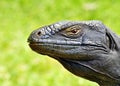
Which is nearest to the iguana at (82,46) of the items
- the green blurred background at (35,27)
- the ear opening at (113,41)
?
the ear opening at (113,41)

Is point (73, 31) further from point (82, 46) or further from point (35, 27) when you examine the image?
point (35, 27)

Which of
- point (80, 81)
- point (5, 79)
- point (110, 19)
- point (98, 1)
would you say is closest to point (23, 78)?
point (5, 79)

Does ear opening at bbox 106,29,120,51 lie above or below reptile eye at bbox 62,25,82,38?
below

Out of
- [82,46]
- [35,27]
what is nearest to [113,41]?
[82,46]

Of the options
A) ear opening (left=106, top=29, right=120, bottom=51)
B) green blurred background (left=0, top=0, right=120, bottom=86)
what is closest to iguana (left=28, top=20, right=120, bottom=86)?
ear opening (left=106, top=29, right=120, bottom=51)

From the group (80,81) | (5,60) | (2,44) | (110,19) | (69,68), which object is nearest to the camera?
(69,68)

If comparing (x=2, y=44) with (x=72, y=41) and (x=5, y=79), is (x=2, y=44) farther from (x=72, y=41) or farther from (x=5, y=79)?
(x=72, y=41)

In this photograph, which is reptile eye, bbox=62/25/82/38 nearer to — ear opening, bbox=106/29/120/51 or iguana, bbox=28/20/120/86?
iguana, bbox=28/20/120/86
